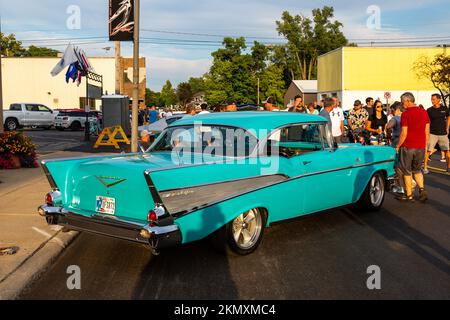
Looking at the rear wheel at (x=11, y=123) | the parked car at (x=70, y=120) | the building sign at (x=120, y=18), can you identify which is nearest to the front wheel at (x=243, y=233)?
the building sign at (x=120, y=18)

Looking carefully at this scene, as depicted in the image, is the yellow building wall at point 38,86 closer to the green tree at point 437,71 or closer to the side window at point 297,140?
the green tree at point 437,71

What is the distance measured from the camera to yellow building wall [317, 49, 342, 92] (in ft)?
135

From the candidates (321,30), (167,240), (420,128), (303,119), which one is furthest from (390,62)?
(321,30)

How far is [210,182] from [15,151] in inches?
330

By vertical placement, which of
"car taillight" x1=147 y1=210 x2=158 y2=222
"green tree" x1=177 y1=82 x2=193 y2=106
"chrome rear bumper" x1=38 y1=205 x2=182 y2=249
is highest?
"green tree" x1=177 y1=82 x2=193 y2=106

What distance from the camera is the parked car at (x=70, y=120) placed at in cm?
3297

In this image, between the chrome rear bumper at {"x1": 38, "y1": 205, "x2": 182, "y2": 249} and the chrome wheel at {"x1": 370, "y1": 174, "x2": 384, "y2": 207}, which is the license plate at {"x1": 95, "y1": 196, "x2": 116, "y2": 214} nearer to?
the chrome rear bumper at {"x1": 38, "y1": 205, "x2": 182, "y2": 249}

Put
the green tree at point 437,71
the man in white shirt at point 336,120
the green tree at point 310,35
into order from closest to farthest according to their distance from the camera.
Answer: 1. the man in white shirt at point 336,120
2. the green tree at point 437,71
3. the green tree at point 310,35

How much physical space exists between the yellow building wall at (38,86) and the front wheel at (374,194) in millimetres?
44722

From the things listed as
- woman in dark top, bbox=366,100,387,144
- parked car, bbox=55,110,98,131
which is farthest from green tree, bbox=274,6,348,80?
woman in dark top, bbox=366,100,387,144

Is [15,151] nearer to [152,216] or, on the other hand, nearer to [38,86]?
[152,216]

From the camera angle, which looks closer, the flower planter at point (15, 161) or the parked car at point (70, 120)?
the flower planter at point (15, 161)
